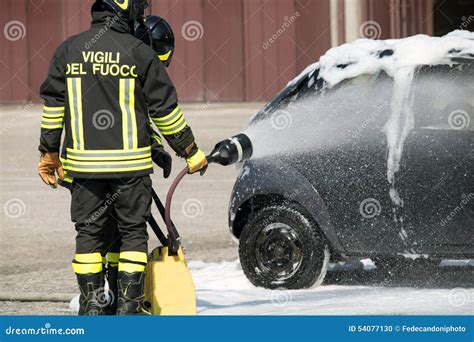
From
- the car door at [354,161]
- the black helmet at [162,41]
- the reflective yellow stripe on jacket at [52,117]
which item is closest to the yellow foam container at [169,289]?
the reflective yellow stripe on jacket at [52,117]

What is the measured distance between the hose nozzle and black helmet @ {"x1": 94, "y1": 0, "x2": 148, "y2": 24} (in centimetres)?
88

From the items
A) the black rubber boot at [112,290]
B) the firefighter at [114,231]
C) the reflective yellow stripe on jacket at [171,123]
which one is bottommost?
the black rubber boot at [112,290]

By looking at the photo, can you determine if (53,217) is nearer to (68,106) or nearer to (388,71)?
(388,71)

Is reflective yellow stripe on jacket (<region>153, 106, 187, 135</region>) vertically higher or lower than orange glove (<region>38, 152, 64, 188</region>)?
higher

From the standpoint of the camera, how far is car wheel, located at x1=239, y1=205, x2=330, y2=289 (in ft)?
28.8

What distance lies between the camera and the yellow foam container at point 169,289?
291 inches

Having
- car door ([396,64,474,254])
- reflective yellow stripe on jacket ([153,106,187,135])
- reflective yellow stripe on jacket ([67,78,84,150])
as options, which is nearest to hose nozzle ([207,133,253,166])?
reflective yellow stripe on jacket ([153,106,187,135])

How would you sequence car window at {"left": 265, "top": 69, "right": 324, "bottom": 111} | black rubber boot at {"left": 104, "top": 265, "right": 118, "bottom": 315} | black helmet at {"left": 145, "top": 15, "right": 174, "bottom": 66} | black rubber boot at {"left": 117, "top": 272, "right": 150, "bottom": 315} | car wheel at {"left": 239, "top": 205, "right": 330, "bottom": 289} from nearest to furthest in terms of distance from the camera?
black rubber boot at {"left": 117, "top": 272, "right": 150, "bottom": 315}, black rubber boot at {"left": 104, "top": 265, "right": 118, "bottom": 315}, black helmet at {"left": 145, "top": 15, "right": 174, "bottom": 66}, car wheel at {"left": 239, "top": 205, "right": 330, "bottom": 289}, car window at {"left": 265, "top": 69, "right": 324, "bottom": 111}

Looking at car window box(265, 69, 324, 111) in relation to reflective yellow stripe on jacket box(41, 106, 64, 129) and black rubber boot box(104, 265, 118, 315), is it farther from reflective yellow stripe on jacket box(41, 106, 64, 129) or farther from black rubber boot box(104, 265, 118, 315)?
reflective yellow stripe on jacket box(41, 106, 64, 129)

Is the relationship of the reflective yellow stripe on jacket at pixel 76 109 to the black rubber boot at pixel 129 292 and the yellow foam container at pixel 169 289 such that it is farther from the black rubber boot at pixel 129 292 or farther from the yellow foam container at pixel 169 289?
the yellow foam container at pixel 169 289

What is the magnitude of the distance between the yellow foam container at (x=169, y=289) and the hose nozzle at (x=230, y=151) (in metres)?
0.62

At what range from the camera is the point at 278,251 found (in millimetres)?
8883

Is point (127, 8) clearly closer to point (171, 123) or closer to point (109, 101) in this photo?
point (109, 101)

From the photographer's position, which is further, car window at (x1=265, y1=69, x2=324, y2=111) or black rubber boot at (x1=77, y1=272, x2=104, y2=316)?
car window at (x1=265, y1=69, x2=324, y2=111)
